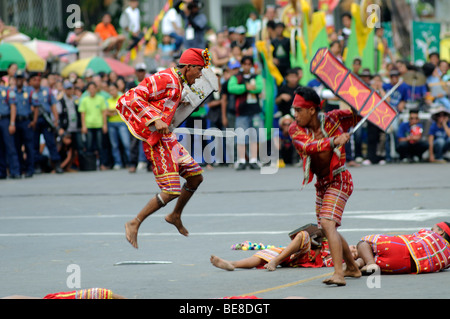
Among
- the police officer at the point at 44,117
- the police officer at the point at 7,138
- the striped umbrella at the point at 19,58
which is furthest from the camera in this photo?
the striped umbrella at the point at 19,58

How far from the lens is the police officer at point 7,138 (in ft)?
62.3

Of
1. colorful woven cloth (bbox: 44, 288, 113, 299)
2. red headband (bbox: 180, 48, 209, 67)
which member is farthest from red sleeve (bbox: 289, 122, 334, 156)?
colorful woven cloth (bbox: 44, 288, 113, 299)

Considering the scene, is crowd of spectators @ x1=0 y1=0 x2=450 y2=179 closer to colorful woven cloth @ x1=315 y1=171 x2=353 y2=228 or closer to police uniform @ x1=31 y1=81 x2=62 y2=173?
police uniform @ x1=31 y1=81 x2=62 y2=173

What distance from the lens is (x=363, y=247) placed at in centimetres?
838

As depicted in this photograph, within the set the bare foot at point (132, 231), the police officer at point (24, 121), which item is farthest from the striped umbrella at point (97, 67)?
the bare foot at point (132, 231)

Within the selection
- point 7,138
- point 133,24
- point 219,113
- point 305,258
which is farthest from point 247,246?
point 133,24

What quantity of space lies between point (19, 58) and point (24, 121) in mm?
3193

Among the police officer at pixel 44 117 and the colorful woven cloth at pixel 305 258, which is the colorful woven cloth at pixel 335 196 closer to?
the colorful woven cloth at pixel 305 258

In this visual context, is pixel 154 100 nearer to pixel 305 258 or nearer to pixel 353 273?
pixel 305 258

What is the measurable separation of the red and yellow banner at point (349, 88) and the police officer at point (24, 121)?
1176cm

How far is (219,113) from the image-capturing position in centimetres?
2067

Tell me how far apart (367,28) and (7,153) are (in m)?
8.57
